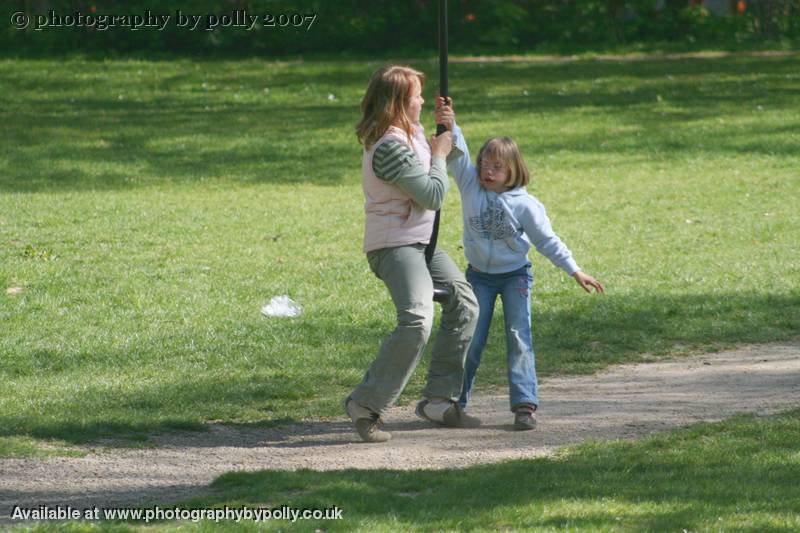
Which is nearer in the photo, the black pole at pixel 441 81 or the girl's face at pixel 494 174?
the black pole at pixel 441 81

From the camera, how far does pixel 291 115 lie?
2038cm

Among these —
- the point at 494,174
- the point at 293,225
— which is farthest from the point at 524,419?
the point at 293,225

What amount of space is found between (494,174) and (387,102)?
742mm

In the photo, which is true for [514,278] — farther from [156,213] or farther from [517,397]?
[156,213]

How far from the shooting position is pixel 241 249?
38.8 ft

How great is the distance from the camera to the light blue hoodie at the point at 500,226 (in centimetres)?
629

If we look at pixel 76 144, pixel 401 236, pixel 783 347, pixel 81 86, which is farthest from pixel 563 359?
pixel 81 86

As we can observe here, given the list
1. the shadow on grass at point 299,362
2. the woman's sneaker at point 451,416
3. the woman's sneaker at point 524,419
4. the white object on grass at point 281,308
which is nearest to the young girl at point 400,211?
the woman's sneaker at point 451,416

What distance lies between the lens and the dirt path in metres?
5.44

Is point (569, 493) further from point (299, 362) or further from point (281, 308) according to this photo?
point (281, 308)

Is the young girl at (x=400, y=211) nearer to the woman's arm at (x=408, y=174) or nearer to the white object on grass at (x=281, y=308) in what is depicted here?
the woman's arm at (x=408, y=174)

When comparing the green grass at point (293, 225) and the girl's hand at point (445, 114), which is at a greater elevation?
the girl's hand at point (445, 114)

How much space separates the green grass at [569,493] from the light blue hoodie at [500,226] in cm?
98

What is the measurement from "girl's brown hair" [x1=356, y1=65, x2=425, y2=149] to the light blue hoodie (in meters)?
0.39
